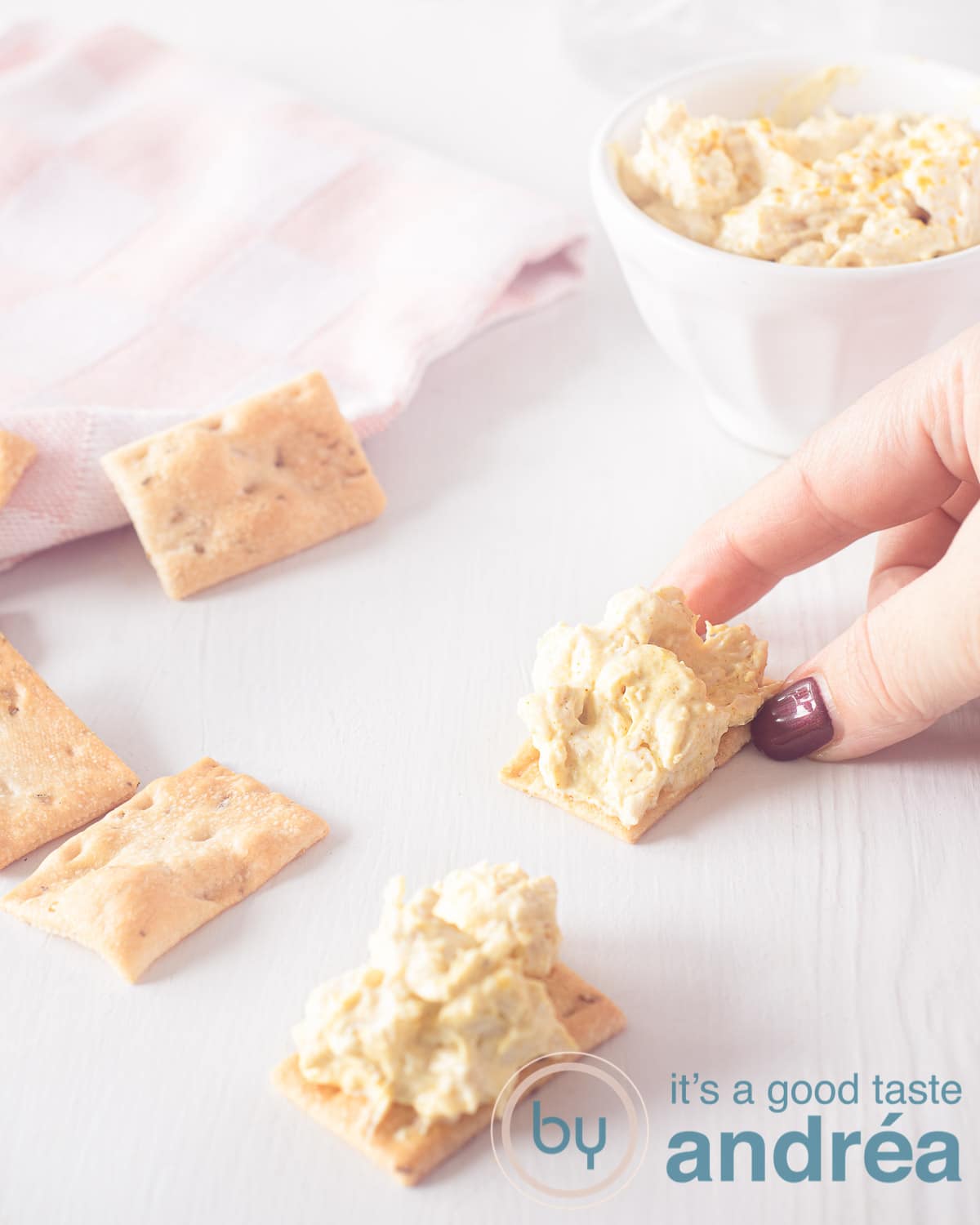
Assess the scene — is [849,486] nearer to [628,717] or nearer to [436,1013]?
[628,717]

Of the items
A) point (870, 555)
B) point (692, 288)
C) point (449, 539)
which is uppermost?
point (692, 288)

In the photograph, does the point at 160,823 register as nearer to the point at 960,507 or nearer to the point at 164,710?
the point at 164,710

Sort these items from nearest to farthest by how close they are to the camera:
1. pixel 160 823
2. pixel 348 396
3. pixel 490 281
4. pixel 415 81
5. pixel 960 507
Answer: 1. pixel 160 823
2. pixel 960 507
3. pixel 348 396
4. pixel 490 281
5. pixel 415 81

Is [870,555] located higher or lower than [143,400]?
lower

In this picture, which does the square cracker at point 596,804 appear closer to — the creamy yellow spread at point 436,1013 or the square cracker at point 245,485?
the creamy yellow spread at point 436,1013

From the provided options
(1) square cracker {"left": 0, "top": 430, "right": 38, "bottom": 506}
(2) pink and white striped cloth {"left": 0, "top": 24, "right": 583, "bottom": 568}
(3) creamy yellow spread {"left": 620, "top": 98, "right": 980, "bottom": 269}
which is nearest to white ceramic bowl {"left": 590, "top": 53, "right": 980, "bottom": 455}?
(3) creamy yellow spread {"left": 620, "top": 98, "right": 980, "bottom": 269}

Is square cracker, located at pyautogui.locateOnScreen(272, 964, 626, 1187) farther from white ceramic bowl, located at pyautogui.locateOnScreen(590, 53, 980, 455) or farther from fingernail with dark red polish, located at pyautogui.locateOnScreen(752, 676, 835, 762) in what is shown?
white ceramic bowl, located at pyautogui.locateOnScreen(590, 53, 980, 455)

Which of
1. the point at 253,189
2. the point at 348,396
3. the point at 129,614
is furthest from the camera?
the point at 253,189

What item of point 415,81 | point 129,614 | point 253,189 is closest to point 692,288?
point 129,614
